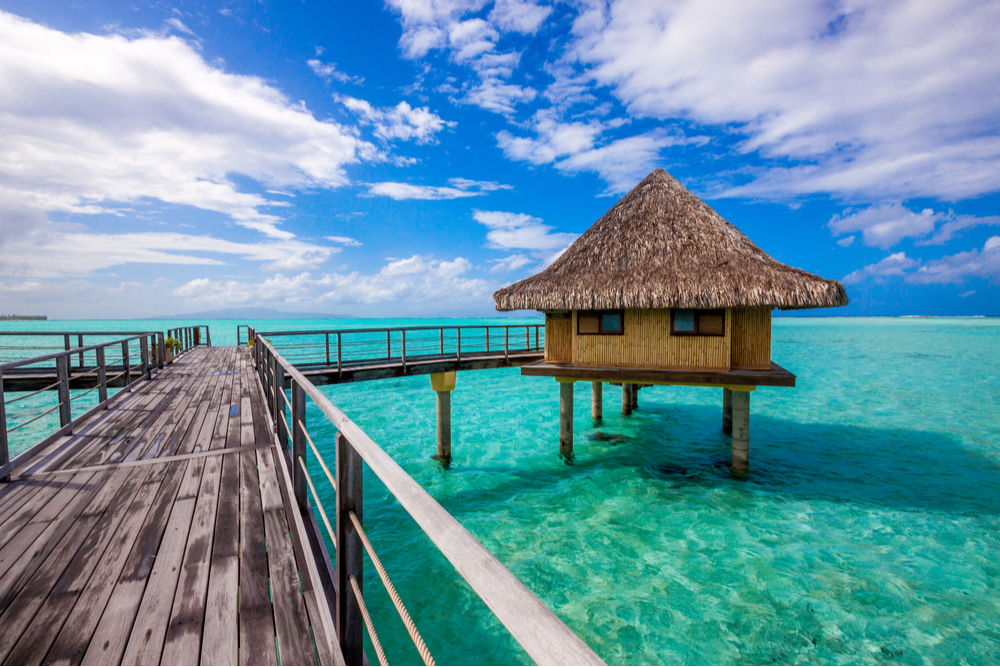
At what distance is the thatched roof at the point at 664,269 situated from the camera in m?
9.13

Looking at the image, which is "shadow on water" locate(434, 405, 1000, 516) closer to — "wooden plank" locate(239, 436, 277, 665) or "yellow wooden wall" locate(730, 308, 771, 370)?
"yellow wooden wall" locate(730, 308, 771, 370)

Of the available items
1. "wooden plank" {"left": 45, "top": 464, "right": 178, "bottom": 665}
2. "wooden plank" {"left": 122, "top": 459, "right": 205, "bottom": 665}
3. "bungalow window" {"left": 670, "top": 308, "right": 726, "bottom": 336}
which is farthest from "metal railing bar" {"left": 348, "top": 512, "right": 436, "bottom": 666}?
"bungalow window" {"left": 670, "top": 308, "right": 726, "bottom": 336}

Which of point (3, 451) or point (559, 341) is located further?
point (559, 341)

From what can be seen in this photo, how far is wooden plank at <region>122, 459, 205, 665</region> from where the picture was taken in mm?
2057

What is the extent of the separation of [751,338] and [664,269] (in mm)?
2539

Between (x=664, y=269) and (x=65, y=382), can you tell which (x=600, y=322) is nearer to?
(x=664, y=269)

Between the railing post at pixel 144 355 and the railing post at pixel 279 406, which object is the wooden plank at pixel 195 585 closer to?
the railing post at pixel 279 406

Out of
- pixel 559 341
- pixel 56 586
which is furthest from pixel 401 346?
pixel 56 586

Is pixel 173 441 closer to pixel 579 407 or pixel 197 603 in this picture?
pixel 197 603

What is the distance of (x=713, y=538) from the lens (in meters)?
8.02

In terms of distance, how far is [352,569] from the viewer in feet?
5.58

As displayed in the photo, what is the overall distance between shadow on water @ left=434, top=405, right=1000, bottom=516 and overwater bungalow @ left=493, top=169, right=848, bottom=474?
1569 mm

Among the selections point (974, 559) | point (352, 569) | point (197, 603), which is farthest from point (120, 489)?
point (974, 559)

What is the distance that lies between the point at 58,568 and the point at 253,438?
101 inches
